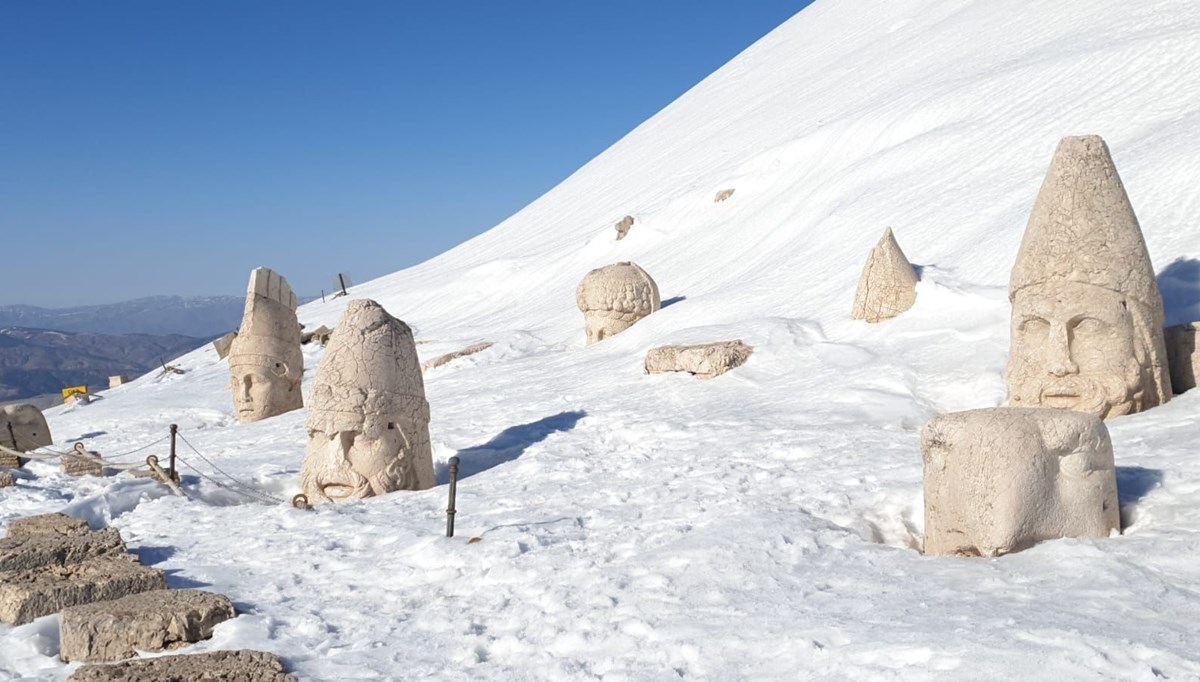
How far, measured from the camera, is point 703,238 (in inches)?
980

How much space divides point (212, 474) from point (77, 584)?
5.25 metres

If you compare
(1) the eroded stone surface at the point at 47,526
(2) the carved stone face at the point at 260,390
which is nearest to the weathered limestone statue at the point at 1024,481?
(1) the eroded stone surface at the point at 47,526

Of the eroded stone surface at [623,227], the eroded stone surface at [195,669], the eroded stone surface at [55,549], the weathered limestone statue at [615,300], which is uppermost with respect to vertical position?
the eroded stone surface at [623,227]

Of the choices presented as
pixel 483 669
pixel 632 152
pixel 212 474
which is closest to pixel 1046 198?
pixel 483 669

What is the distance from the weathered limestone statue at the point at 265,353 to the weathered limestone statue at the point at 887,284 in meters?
9.13

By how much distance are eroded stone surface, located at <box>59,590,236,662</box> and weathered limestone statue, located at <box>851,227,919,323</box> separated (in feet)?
33.5

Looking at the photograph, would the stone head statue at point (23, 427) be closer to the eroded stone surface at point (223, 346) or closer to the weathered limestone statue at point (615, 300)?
the weathered limestone statue at point (615, 300)

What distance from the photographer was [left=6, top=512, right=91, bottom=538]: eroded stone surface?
8.45m

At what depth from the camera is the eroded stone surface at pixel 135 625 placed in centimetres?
575

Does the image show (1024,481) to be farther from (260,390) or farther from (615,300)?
(260,390)

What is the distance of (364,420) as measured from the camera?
991cm

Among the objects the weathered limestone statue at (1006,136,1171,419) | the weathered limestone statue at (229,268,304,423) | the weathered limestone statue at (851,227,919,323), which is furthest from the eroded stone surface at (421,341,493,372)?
the weathered limestone statue at (1006,136,1171,419)

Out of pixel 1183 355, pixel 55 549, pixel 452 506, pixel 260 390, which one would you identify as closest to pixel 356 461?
pixel 452 506

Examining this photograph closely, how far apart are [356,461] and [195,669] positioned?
4656 millimetres
